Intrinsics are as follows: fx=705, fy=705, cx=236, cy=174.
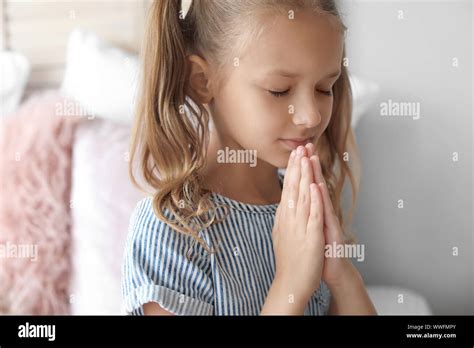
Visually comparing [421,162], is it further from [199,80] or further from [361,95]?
[199,80]

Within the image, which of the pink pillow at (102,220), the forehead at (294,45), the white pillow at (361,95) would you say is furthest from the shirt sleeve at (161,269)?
the white pillow at (361,95)

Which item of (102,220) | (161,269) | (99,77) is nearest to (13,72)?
(99,77)

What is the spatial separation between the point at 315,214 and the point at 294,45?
21cm

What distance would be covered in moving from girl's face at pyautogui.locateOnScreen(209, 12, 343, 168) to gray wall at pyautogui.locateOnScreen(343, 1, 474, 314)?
0.27 m

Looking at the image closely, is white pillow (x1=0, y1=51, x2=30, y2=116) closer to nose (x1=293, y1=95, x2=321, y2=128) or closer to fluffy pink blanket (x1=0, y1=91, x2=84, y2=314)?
fluffy pink blanket (x1=0, y1=91, x2=84, y2=314)

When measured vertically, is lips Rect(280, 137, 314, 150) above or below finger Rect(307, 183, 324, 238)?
above

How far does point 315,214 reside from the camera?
2.84 feet

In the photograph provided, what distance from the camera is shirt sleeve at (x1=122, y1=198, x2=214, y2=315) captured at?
847 mm

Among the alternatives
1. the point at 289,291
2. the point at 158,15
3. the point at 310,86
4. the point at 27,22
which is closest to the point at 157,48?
the point at 158,15

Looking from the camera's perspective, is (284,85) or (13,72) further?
(13,72)

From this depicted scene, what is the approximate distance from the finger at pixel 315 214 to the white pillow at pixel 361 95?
34cm

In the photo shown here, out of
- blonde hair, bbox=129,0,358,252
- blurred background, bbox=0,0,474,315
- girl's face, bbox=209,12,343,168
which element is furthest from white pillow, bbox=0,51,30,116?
girl's face, bbox=209,12,343,168

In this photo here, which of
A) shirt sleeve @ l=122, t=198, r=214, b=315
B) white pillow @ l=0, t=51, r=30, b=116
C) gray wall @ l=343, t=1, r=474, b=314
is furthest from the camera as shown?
white pillow @ l=0, t=51, r=30, b=116
